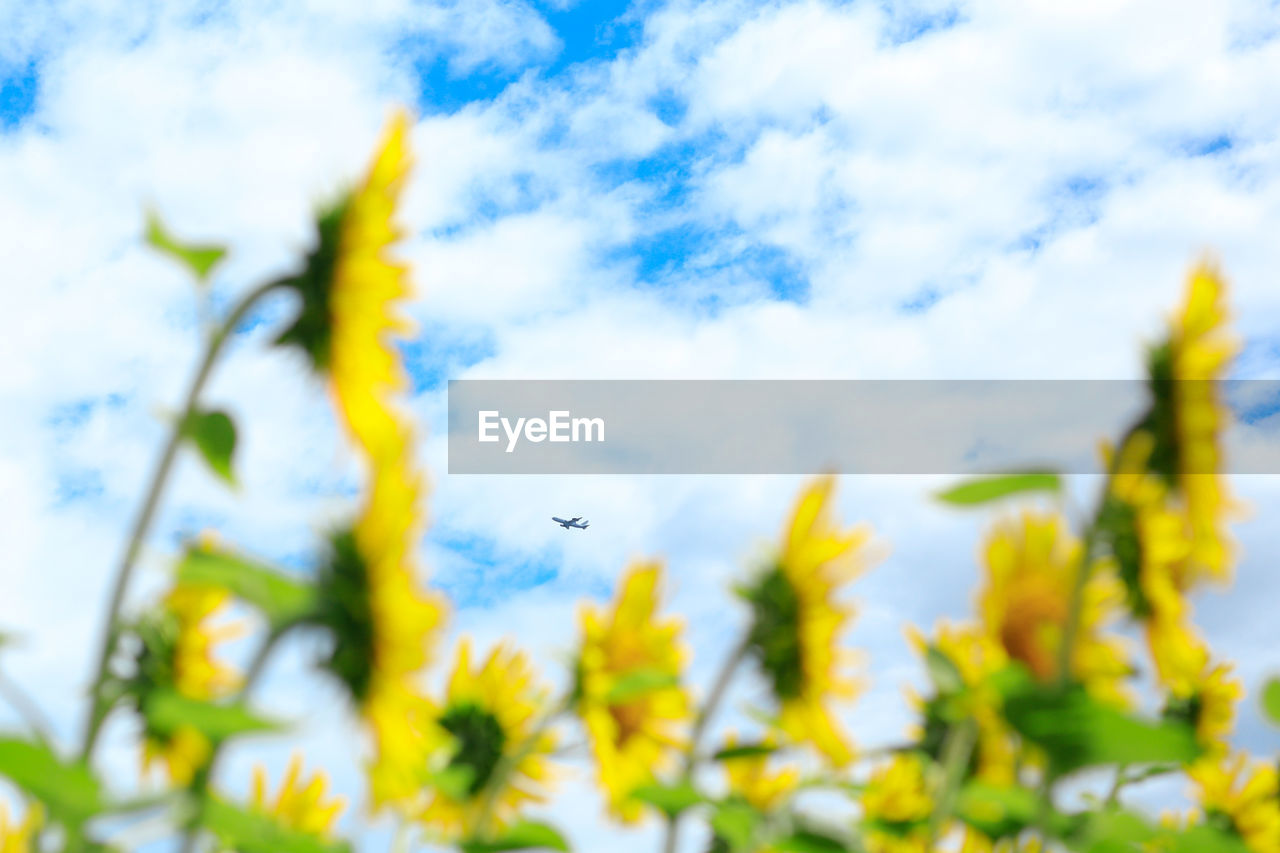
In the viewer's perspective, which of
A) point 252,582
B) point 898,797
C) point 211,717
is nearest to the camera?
point 211,717

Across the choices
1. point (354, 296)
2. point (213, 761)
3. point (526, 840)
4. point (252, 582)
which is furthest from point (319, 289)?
point (526, 840)

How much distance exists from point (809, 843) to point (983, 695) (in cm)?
46

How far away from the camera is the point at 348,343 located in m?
2.21

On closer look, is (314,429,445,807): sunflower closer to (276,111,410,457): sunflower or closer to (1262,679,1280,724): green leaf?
(276,111,410,457): sunflower

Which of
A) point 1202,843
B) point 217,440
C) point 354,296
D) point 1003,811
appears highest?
point 354,296

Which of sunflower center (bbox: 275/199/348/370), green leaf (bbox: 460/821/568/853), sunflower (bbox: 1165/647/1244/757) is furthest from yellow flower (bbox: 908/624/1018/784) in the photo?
sunflower (bbox: 1165/647/1244/757)

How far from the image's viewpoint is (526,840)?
2.53m

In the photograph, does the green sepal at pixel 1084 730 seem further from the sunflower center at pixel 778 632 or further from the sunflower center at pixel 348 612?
the sunflower center at pixel 348 612

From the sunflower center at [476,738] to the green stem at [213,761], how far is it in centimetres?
137

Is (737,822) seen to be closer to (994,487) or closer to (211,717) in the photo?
(994,487)

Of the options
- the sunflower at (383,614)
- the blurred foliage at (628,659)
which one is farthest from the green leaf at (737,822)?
the sunflower at (383,614)

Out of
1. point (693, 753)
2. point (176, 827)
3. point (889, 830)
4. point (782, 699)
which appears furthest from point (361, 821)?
point (889, 830)

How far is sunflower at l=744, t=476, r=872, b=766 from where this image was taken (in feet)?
8.58

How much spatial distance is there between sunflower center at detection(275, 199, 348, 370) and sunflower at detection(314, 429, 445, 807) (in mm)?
394
